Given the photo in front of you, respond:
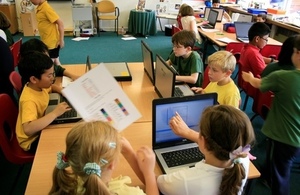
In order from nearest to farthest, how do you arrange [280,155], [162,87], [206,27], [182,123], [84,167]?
[84,167]
[182,123]
[280,155]
[162,87]
[206,27]

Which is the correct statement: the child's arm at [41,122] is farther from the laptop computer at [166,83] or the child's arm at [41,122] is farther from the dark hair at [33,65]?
the laptop computer at [166,83]

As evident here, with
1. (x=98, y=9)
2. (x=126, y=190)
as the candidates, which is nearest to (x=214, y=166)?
(x=126, y=190)

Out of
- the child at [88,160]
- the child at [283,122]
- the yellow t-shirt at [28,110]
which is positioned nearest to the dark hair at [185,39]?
the child at [283,122]

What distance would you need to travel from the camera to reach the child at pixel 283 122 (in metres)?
1.65

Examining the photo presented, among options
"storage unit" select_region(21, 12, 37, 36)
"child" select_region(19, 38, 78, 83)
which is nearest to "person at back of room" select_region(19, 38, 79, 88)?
"child" select_region(19, 38, 78, 83)

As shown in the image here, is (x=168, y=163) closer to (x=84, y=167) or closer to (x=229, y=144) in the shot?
(x=229, y=144)

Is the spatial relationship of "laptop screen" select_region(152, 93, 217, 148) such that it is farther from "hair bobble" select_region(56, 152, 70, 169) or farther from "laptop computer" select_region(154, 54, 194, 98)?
"hair bobble" select_region(56, 152, 70, 169)

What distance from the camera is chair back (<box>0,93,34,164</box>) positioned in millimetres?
1604

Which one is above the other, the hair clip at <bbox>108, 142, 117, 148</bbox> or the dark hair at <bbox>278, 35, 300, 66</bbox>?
the dark hair at <bbox>278, 35, 300, 66</bbox>

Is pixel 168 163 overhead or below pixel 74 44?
overhead

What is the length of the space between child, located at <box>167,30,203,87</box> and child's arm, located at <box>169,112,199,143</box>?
0.96 m

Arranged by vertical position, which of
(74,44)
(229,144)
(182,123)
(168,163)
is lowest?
(74,44)

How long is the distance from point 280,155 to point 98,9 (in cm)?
597

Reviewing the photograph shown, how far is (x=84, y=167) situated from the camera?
84 cm
